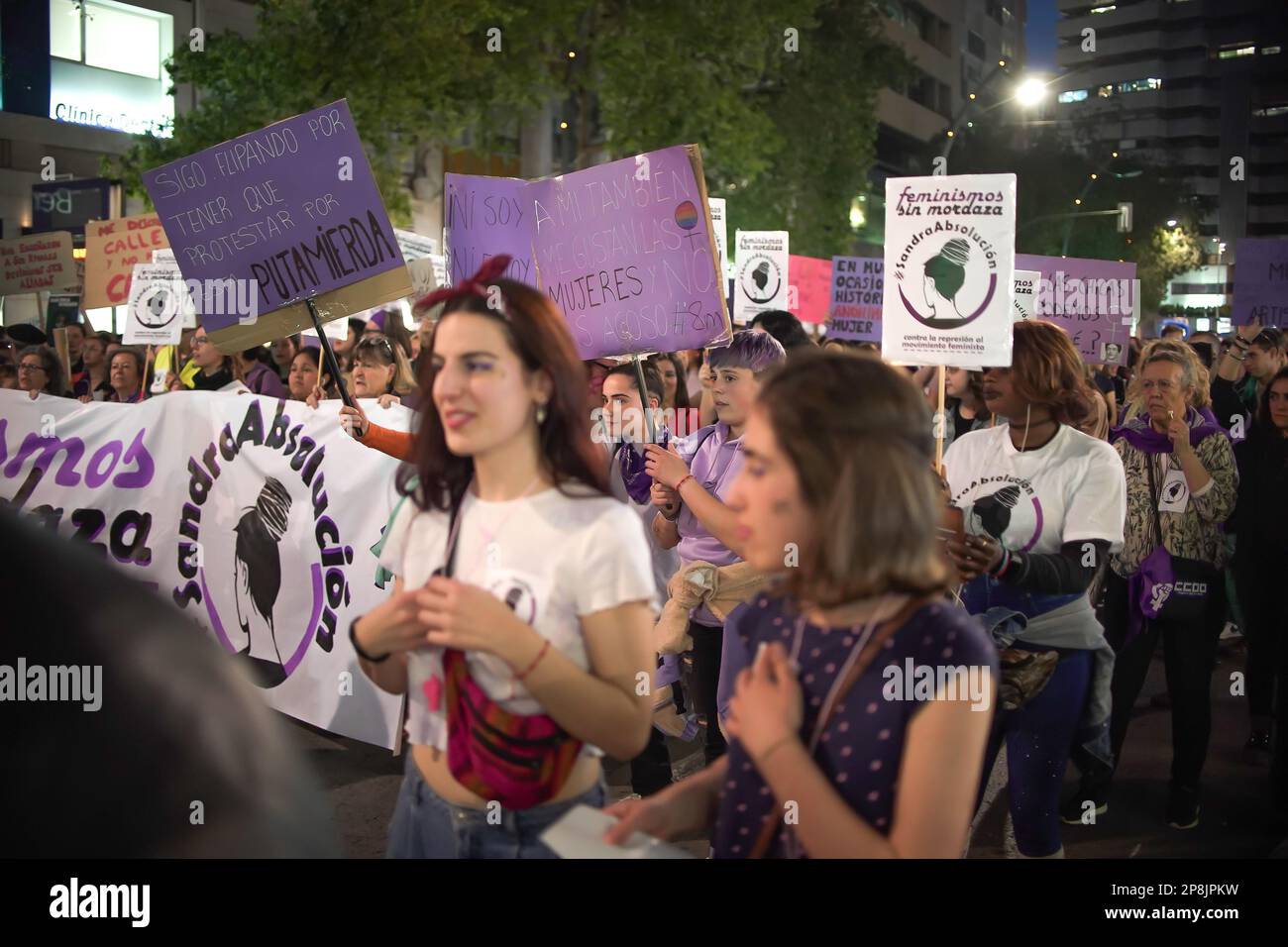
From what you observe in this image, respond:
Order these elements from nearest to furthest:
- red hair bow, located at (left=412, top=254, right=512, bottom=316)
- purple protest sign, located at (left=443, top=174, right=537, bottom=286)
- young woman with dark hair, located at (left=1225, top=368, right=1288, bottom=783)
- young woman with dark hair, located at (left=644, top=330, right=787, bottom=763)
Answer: red hair bow, located at (left=412, top=254, right=512, bottom=316) → young woman with dark hair, located at (left=644, top=330, right=787, bottom=763) → purple protest sign, located at (left=443, top=174, right=537, bottom=286) → young woman with dark hair, located at (left=1225, top=368, right=1288, bottom=783)

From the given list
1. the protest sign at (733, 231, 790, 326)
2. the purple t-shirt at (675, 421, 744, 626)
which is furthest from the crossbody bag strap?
the protest sign at (733, 231, 790, 326)

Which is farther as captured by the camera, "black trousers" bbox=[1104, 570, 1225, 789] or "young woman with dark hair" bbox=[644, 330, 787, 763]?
"black trousers" bbox=[1104, 570, 1225, 789]

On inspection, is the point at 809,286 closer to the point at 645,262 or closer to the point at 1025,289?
the point at 1025,289

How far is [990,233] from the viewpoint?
562cm

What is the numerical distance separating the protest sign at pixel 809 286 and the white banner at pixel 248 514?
37.9 ft

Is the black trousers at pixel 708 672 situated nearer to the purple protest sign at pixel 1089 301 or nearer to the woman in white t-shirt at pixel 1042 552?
the woman in white t-shirt at pixel 1042 552

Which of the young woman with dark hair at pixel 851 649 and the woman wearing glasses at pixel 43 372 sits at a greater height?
the woman wearing glasses at pixel 43 372

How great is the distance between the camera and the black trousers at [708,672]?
18.0 feet

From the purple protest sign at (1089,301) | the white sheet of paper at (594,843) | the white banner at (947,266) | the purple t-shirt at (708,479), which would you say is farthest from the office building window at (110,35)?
the white sheet of paper at (594,843)

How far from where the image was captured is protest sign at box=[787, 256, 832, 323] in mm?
17594

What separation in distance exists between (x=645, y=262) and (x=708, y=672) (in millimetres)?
1784

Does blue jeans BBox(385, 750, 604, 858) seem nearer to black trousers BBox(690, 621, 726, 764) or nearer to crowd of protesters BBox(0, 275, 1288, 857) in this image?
crowd of protesters BBox(0, 275, 1288, 857)

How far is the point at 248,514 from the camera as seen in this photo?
641cm

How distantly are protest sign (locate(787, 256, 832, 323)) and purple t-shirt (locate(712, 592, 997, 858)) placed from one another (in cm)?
1551
